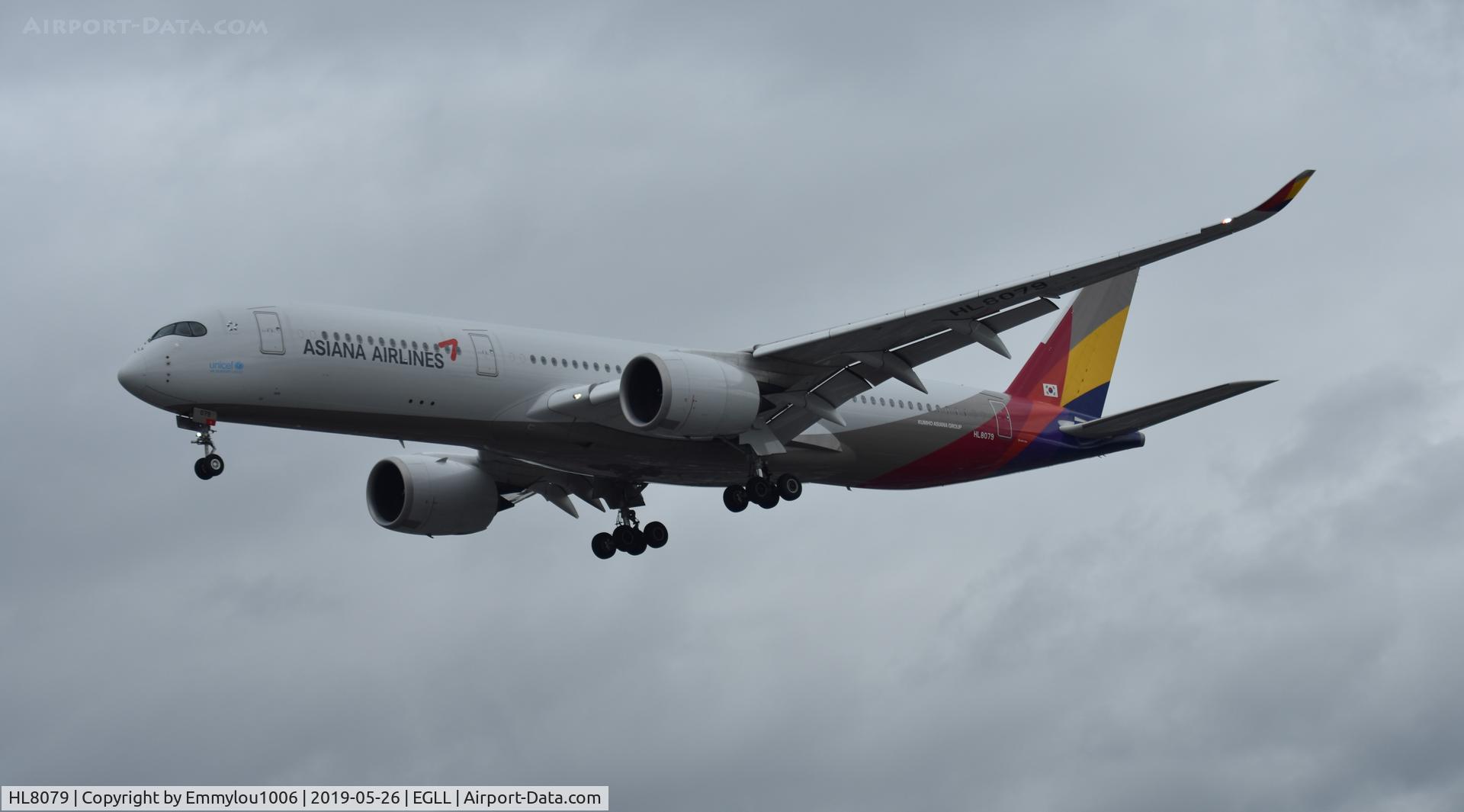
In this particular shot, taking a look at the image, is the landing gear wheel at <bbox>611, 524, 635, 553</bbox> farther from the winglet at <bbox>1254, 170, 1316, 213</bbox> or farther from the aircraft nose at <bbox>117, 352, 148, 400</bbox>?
the winglet at <bbox>1254, 170, 1316, 213</bbox>

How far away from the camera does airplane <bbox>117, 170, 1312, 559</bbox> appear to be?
3166cm

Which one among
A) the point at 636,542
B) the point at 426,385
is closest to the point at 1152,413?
the point at 636,542

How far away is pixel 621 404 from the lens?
1323 inches

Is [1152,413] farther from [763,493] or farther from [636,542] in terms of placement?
[636,542]

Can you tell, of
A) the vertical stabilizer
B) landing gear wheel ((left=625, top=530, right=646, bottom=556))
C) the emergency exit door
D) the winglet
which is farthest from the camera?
the vertical stabilizer

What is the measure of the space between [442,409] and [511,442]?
1866 mm

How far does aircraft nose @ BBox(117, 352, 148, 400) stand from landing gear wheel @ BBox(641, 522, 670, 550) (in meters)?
13.8

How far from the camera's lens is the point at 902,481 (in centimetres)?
4056

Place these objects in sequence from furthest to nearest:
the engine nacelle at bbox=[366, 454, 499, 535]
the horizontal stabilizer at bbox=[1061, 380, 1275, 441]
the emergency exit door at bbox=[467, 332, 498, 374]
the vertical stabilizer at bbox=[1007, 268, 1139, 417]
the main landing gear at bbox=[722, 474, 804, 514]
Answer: the vertical stabilizer at bbox=[1007, 268, 1139, 417] → the engine nacelle at bbox=[366, 454, 499, 535] → the main landing gear at bbox=[722, 474, 804, 514] → the horizontal stabilizer at bbox=[1061, 380, 1275, 441] → the emergency exit door at bbox=[467, 332, 498, 374]

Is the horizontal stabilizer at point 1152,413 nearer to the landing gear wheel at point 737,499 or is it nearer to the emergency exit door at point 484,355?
the landing gear wheel at point 737,499

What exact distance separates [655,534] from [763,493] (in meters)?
5.40

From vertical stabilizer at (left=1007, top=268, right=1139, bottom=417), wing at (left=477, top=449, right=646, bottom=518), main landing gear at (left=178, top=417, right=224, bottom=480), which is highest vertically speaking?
vertical stabilizer at (left=1007, top=268, right=1139, bottom=417)

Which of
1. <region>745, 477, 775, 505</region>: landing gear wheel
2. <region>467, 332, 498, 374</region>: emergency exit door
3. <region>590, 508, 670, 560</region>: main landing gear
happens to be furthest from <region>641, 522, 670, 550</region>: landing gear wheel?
<region>467, 332, 498, 374</region>: emergency exit door

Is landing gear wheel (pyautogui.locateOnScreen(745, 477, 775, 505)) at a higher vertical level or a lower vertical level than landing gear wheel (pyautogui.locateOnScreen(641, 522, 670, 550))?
lower
